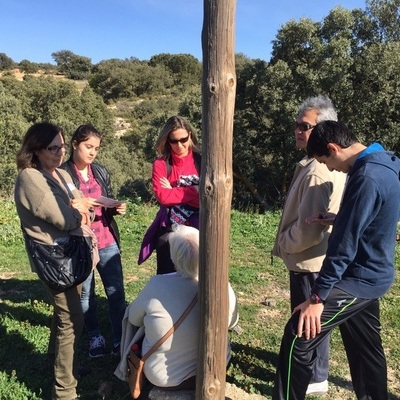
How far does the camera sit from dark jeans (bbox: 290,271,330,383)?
285 centimetres

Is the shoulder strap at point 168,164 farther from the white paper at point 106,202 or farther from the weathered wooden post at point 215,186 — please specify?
the weathered wooden post at point 215,186

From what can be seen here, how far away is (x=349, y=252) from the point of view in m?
2.15

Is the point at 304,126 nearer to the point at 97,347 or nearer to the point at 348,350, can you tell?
the point at 348,350

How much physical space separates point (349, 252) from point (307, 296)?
818 mm

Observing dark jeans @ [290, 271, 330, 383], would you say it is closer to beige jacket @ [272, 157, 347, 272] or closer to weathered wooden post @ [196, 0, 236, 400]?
beige jacket @ [272, 157, 347, 272]

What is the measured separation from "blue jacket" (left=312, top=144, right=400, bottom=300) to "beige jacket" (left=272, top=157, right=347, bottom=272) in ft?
1.39

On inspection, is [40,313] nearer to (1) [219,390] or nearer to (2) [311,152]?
(1) [219,390]

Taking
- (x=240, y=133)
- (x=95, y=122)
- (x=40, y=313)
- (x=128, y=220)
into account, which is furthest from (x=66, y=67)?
(x=40, y=313)

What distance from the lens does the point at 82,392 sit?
3109mm

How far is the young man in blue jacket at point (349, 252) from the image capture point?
213cm

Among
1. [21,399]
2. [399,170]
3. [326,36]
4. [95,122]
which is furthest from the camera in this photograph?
[95,122]

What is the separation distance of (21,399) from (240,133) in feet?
52.1

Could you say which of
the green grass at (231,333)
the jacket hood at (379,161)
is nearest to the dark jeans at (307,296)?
the green grass at (231,333)

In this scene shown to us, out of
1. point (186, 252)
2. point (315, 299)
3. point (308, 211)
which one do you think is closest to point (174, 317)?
point (186, 252)
